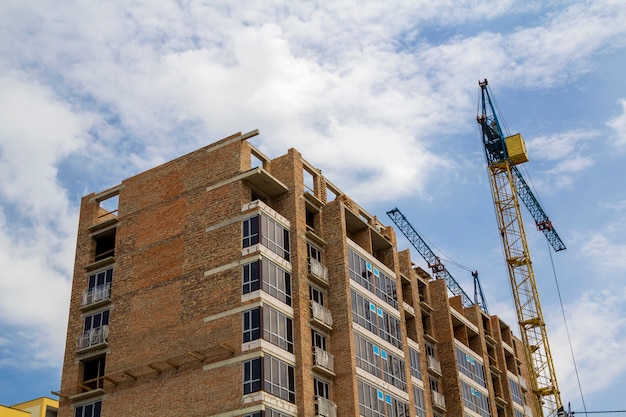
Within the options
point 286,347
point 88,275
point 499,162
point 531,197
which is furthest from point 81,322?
point 531,197

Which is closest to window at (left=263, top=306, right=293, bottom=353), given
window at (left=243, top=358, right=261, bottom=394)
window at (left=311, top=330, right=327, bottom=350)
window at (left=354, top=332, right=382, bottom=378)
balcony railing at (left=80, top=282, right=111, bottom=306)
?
window at (left=243, top=358, right=261, bottom=394)

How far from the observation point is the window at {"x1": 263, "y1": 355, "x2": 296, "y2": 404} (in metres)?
48.3

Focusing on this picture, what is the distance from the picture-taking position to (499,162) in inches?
3999

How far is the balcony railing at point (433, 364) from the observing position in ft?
223

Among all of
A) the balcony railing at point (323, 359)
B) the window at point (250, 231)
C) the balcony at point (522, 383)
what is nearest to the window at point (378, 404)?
the balcony railing at point (323, 359)

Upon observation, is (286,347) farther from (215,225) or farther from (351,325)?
(215,225)

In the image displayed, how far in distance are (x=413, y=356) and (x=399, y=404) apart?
22.7ft

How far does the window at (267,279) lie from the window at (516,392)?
39667 millimetres

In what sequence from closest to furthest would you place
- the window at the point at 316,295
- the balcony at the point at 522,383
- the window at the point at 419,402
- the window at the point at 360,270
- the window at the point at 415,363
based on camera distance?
the window at the point at 316,295, the window at the point at 360,270, the window at the point at 419,402, the window at the point at 415,363, the balcony at the point at 522,383

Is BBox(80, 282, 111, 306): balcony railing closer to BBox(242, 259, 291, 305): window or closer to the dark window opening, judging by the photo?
the dark window opening

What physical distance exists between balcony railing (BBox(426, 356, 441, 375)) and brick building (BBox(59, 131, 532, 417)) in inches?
132

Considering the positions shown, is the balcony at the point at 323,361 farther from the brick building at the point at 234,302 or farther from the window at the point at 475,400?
the window at the point at 475,400

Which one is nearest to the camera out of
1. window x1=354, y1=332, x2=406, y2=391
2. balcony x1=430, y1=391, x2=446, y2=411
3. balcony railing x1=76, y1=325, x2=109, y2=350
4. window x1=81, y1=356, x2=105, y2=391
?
window x1=81, y1=356, x2=105, y2=391

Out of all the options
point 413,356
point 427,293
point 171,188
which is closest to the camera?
point 171,188
